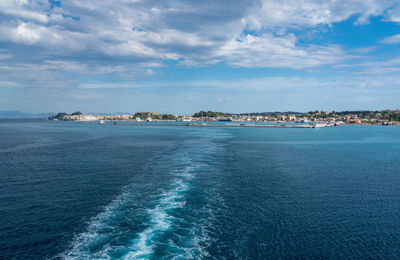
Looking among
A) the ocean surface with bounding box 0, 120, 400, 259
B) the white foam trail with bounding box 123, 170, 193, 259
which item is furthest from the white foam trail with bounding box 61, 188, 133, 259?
the white foam trail with bounding box 123, 170, 193, 259

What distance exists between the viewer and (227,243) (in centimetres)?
2125

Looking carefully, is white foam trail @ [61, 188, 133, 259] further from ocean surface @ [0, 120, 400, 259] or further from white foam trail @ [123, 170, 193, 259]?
white foam trail @ [123, 170, 193, 259]

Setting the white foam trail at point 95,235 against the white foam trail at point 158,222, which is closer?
the white foam trail at point 95,235

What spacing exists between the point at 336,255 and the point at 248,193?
14.4 m

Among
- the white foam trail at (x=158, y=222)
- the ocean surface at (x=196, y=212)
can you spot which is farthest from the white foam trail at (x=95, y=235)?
the white foam trail at (x=158, y=222)

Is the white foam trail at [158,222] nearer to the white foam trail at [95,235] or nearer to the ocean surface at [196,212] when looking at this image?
the ocean surface at [196,212]

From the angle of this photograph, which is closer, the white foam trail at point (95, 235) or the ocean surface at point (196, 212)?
the white foam trail at point (95, 235)

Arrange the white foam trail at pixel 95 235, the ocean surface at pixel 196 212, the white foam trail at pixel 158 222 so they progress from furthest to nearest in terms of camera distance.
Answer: the ocean surface at pixel 196 212
the white foam trail at pixel 158 222
the white foam trail at pixel 95 235

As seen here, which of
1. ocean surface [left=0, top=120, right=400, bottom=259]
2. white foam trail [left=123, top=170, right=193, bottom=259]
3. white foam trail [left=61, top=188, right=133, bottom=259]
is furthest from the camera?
ocean surface [left=0, top=120, right=400, bottom=259]

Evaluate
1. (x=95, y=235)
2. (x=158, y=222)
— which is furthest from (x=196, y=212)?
(x=95, y=235)

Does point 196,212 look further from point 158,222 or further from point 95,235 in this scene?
point 95,235

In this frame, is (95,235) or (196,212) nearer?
(95,235)

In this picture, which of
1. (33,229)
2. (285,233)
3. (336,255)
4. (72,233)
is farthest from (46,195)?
(336,255)

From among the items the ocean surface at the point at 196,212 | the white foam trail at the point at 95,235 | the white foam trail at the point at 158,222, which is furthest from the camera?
the ocean surface at the point at 196,212
